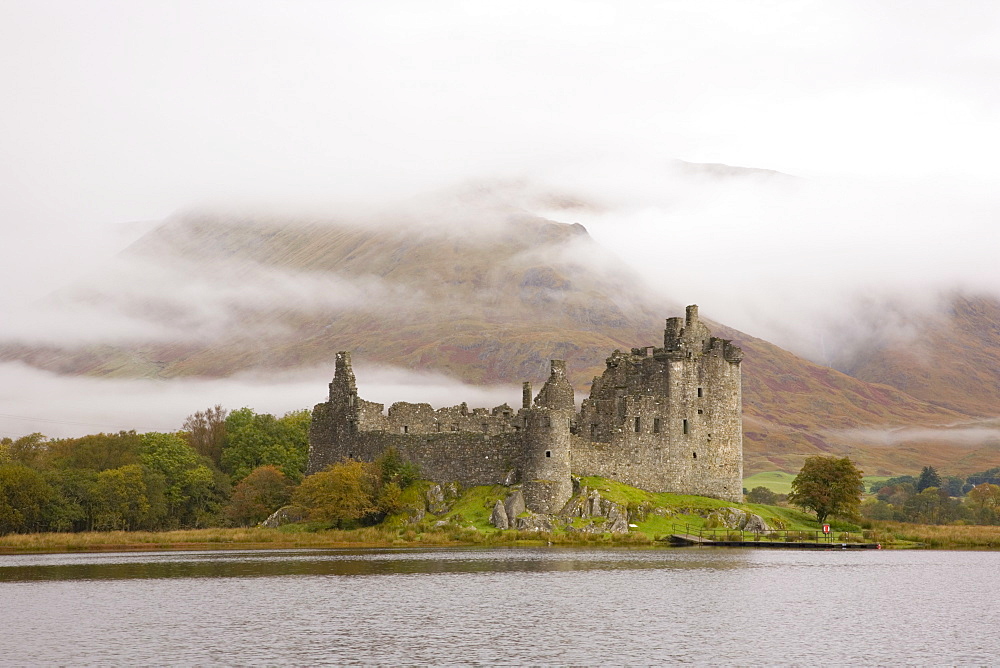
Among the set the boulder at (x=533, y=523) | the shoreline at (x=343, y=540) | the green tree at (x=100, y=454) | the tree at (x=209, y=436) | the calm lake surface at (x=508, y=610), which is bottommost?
the calm lake surface at (x=508, y=610)

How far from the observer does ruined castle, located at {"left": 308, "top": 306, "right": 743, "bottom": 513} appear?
82250 mm

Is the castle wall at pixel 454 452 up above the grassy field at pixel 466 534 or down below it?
above

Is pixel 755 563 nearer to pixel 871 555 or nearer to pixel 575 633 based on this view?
pixel 871 555

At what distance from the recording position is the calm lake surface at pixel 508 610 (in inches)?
1476

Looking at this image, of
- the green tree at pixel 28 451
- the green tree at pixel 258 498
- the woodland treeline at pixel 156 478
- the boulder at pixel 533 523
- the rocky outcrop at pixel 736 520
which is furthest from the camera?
the green tree at pixel 28 451

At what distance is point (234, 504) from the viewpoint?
3674 inches

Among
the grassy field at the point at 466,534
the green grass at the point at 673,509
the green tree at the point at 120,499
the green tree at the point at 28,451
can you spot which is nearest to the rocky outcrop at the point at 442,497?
the grassy field at the point at 466,534

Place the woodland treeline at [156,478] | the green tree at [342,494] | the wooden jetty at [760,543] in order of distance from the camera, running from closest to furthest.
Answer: the wooden jetty at [760,543]
the green tree at [342,494]
the woodland treeline at [156,478]

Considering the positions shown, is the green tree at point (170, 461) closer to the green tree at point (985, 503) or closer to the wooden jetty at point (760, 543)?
the wooden jetty at point (760, 543)

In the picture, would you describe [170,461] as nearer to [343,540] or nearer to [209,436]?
[209,436]

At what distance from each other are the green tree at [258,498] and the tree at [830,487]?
3796 centimetres

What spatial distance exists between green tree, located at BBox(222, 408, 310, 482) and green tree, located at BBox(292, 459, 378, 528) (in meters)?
19.4

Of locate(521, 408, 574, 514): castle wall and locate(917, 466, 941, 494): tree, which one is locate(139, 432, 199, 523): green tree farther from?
locate(917, 466, 941, 494): tree

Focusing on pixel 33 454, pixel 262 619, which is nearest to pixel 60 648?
pixel 262 619
